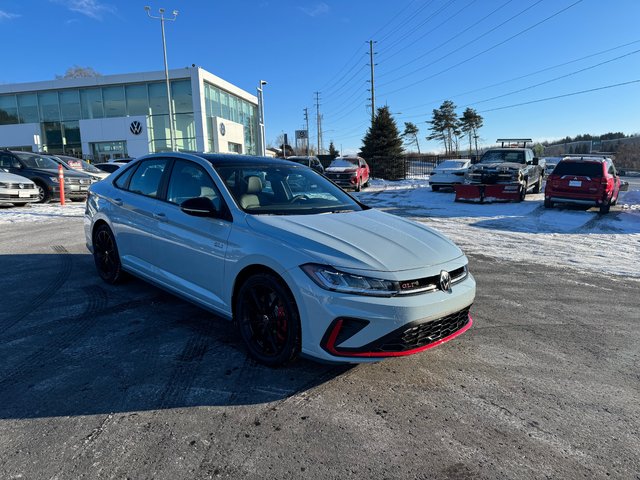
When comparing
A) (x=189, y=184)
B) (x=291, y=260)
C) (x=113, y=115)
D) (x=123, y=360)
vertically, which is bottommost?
(x=123, y=360)

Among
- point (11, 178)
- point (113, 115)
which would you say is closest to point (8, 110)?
point (113, 115)

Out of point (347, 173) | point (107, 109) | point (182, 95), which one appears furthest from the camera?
point (107, 109)

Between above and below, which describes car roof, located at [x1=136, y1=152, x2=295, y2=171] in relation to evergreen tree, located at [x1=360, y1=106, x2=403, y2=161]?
below

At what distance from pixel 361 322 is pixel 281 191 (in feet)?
5.71

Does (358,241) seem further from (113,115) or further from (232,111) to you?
(232,111)

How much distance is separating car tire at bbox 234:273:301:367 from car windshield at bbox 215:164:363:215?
2.17 ft

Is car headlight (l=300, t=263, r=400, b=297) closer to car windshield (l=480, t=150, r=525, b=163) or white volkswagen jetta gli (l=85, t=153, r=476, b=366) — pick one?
white volkswagen jetta gli (l=85, t=153, r=476, b=366)

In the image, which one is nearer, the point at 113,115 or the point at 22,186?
the point at 22,186

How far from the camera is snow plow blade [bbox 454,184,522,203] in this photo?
15133mm

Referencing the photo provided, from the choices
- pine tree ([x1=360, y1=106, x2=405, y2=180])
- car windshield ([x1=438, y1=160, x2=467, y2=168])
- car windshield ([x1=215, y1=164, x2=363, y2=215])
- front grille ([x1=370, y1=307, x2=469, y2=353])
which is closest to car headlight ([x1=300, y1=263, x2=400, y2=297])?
front grille ([x1=370, y1=307, x2=469, y2=353])

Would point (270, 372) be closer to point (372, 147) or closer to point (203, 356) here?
point (203, 356)

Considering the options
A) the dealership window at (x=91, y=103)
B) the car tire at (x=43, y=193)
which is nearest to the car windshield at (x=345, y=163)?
the car tire at (x=43, y=193)

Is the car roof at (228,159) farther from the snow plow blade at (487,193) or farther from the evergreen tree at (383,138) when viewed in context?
the evergreen tree at (383,138)

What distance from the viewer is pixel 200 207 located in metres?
3.43
